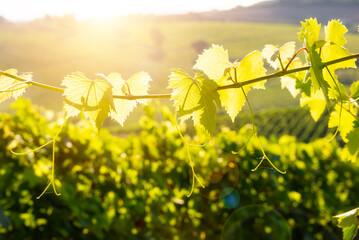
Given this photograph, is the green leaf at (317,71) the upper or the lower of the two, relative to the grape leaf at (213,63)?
lower

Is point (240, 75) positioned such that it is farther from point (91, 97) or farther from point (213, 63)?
point (91, 97)

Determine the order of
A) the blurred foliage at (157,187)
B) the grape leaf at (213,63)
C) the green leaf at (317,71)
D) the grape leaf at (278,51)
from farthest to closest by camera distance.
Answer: the blurred foliage at (157,187)
the grape leaf at (278,51)
the grape leaf at (213,63)
the green leaf at (317,71)

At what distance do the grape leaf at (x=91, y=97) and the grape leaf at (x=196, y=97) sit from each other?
0.19 m

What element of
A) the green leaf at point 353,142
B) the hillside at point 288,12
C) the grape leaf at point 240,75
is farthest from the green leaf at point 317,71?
the hillside at point 288,12

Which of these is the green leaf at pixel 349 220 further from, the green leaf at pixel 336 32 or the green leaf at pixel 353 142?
the green leaf at pixel 336 32

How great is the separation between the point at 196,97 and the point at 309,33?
374 mm

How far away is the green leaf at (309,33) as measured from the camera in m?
1.01

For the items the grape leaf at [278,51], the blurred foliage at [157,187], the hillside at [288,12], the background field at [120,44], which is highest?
the hillside at [288,12]

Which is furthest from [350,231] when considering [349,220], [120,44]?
[120,44]

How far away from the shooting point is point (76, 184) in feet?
11.9

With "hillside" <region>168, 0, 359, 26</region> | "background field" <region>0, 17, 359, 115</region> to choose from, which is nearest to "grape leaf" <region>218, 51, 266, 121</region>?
"background field" <region>0, 17, 359, 115</region>

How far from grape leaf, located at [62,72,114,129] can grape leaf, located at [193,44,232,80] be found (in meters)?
0.29

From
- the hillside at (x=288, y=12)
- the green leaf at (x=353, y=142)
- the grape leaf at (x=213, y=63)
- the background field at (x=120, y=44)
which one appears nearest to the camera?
the grape leaf at (x=213, y=63)

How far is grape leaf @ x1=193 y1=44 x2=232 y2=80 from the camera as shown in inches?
44.1
